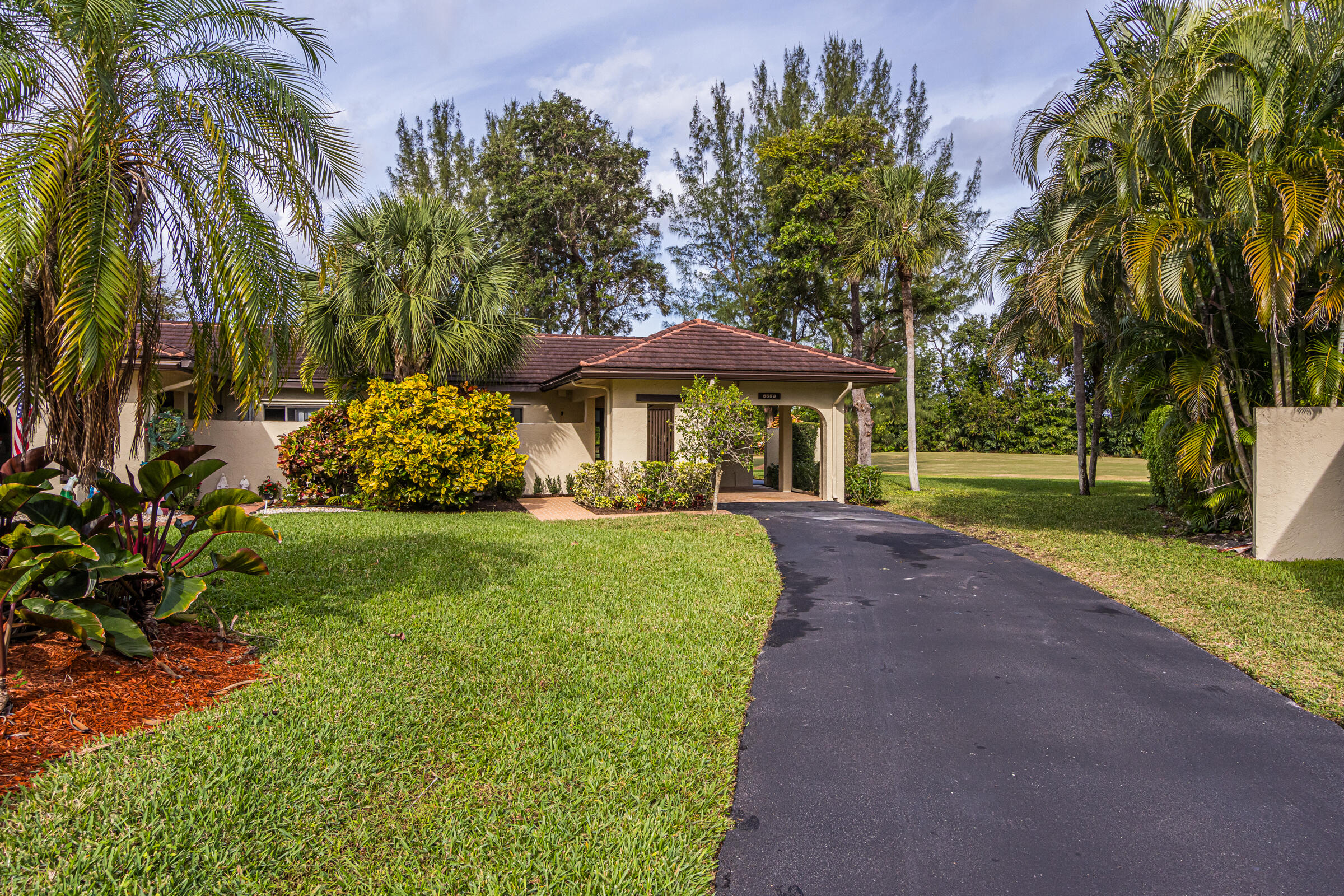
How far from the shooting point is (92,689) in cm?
441

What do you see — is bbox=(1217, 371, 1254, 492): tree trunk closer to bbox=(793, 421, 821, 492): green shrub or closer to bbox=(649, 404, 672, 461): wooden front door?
bbox=(793, 421, 821, 492): green shrub

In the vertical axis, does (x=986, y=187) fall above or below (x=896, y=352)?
above

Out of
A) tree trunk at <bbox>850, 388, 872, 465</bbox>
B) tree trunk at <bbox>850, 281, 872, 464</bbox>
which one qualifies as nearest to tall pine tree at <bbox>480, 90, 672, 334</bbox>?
tree trunk at <bbox>850, 281, 872, 464</bbox>

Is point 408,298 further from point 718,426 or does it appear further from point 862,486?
point 862,486

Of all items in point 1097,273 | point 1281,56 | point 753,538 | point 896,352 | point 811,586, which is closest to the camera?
point 811,586

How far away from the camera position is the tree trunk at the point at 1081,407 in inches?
801

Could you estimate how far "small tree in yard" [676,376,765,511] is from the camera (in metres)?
14.7

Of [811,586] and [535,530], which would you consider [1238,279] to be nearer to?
[811,586]

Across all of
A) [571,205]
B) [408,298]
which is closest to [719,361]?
[408,298]

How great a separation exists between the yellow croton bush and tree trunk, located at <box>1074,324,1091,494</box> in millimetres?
15532

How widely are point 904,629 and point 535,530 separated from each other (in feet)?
22.5

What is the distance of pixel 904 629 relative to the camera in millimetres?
6883

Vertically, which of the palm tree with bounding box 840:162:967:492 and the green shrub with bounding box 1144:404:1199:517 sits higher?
the palm tree with bounding box 840:162:967:492

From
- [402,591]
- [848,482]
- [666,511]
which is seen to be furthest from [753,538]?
[848,482]
